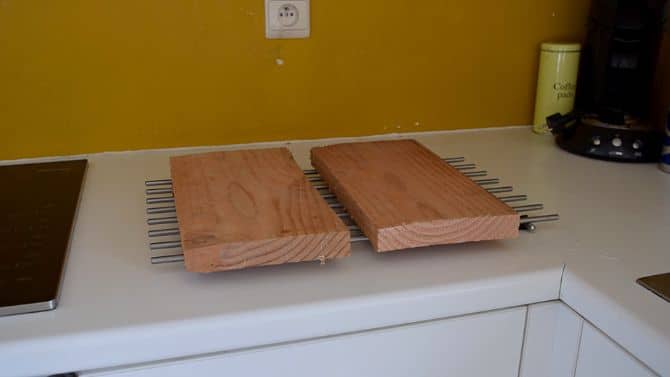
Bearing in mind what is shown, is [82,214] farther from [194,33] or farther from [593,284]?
[593,284]

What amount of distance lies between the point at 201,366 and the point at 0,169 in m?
0.61

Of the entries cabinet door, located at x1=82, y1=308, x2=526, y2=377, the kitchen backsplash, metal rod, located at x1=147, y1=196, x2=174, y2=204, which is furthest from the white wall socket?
cabinet door, located at x1=82, y1=308, x2=526, y2=377

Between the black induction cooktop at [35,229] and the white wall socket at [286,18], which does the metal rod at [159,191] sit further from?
the white wall socket at [286,18]

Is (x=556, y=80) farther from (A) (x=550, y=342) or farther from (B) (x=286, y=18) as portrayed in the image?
(A) (x=550, y=342)

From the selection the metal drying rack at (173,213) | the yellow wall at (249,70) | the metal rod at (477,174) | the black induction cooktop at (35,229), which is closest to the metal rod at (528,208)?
the metal drying rack at (173,213)

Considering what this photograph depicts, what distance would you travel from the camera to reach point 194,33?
1.07m

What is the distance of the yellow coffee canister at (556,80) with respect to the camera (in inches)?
47.6

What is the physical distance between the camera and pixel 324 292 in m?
0.64

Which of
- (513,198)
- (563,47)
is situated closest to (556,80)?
(563,47)

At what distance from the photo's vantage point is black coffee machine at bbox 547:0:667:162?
41.6 inches

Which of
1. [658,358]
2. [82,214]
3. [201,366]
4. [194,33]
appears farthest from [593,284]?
[194,33]

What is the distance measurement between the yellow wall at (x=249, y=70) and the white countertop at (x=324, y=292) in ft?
0.94

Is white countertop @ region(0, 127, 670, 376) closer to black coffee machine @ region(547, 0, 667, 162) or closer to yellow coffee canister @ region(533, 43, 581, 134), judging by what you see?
black coffee machine @ region(547, 0, 667, 162)

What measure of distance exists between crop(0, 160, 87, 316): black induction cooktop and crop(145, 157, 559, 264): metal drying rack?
101mm
